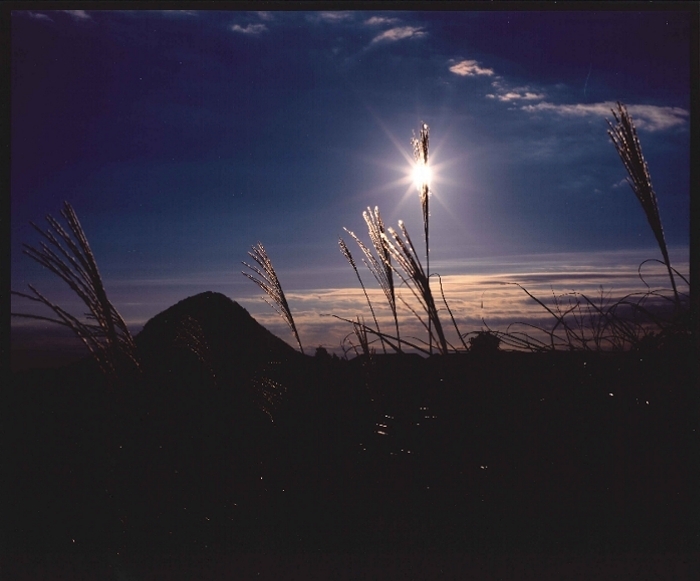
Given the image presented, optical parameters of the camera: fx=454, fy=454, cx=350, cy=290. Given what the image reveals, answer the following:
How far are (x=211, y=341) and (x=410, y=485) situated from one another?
2635 millimetres

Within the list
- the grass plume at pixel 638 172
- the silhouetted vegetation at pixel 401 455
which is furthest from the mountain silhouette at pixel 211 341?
the grass plume at pixel 638 172

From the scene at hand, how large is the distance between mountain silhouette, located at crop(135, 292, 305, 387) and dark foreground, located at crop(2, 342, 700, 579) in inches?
15.8

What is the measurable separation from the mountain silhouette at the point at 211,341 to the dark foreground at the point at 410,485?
0.40 meters

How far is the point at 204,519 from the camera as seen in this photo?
1.24m

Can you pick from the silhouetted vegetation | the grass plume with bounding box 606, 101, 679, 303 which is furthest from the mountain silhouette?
the grass plume with bounding box 606, 101, 679, 303

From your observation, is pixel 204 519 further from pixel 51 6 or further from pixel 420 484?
pixel 51 6

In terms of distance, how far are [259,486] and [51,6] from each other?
152 centimetres

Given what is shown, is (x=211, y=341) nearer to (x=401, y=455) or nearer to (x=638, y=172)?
(x=401, y=455)

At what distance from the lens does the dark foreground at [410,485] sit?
3.70 ft

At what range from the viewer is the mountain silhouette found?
225cm

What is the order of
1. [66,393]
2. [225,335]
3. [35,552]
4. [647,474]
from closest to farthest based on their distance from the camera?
[647,474], [35,552], [66,393], [225,335]

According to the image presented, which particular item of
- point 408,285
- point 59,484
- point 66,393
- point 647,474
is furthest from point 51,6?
point 66,393

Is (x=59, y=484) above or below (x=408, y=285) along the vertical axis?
below

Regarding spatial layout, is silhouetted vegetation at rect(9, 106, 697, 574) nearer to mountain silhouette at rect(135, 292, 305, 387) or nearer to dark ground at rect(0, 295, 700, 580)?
dark ground at rect(0, 295, 700, 580)
